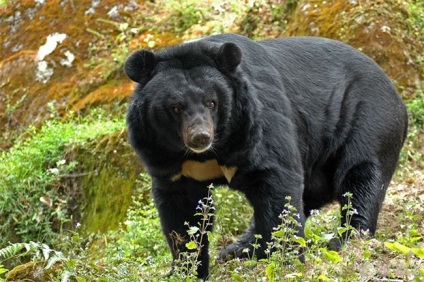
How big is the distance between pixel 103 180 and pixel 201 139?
4220mm

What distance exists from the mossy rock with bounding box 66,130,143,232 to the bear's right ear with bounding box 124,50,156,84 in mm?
3349

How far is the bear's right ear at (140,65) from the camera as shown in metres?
5.29

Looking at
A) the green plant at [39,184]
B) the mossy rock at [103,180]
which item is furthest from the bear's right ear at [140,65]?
the green plant at [39,184]

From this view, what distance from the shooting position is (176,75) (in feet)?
17.1

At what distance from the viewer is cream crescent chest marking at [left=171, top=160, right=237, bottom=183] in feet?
17.8

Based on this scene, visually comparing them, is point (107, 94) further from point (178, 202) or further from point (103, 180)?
point (178, 202)

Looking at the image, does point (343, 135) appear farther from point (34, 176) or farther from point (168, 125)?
point (34, 176)

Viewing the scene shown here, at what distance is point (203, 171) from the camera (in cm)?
546

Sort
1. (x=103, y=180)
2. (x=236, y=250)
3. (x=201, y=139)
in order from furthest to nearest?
(x=103, y=180)
(x=236, y=250)
(x=201, y=139)

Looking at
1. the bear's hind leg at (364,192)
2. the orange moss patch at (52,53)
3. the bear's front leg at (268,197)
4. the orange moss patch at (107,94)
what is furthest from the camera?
the orange moss patch at (52,53)

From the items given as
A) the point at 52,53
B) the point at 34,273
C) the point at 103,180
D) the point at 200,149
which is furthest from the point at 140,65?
the point at 52,53

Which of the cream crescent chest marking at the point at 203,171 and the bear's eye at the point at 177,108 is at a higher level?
the bear's eye at the point at 177,108

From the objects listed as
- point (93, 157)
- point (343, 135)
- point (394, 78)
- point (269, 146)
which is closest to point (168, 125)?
point (269, 146)

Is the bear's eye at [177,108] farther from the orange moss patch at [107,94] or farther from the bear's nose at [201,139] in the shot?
the orange moss patch at [107,94]
